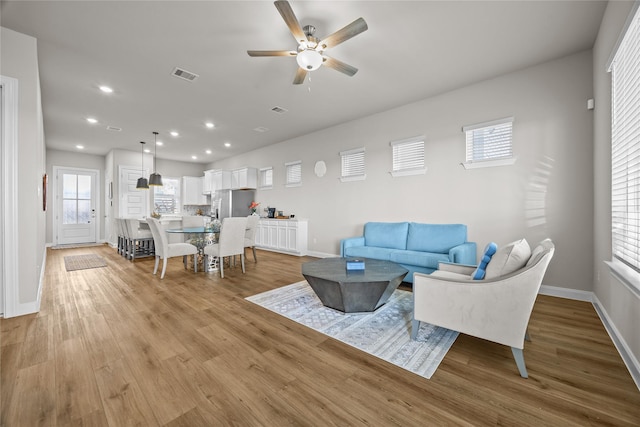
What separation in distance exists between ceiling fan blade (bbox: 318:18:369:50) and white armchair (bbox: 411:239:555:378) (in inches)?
85.1

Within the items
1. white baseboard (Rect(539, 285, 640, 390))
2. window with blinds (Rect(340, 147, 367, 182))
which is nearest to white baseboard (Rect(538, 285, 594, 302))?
white baseboard (Rect(539, 285, 640, 390))

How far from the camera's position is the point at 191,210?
32.2 ft

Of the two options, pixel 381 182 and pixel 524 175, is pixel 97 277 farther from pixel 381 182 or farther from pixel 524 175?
pixel 524 175

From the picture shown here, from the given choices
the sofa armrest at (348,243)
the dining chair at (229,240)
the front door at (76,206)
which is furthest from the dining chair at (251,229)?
the front door at (76,206)

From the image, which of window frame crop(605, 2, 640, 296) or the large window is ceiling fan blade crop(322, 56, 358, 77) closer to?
window frame crop(605, 2, 640, 296)

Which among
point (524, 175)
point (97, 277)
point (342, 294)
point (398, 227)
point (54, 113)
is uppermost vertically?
point (54, 113)

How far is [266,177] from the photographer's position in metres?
7.59

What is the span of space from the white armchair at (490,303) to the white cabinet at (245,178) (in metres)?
6.50

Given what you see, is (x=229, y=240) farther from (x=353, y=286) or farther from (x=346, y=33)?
(x=346, y=33)

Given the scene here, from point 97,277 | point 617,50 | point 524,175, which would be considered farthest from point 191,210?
point 617,50

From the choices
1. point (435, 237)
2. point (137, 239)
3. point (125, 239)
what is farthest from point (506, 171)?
point (125, 239)

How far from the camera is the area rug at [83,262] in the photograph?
4.99 meters

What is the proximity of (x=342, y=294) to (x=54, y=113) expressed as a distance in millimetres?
6471

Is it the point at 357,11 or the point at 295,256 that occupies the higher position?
the point at 357,11
